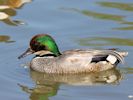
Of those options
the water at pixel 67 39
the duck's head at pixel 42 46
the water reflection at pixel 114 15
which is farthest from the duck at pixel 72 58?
the water reflection at pixel 114 15

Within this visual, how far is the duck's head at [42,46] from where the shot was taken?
36.2 ft

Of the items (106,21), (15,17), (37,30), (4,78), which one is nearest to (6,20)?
(15,17)

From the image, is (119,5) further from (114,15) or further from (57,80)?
(57,80)

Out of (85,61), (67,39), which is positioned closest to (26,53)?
(85,61)

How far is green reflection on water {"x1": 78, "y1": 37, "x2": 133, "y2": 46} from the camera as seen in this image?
1187 cm

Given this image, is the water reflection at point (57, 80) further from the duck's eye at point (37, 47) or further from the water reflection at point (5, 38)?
the water reflection at point (5, 38)

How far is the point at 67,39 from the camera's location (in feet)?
39.6

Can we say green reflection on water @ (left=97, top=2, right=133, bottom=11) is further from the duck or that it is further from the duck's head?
the duck's head

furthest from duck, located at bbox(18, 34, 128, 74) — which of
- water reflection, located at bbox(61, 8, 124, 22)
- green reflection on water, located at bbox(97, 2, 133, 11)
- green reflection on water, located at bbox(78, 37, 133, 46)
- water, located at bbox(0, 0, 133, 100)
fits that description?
green reflection on water, located at bbox(97, 2, 133, 11)

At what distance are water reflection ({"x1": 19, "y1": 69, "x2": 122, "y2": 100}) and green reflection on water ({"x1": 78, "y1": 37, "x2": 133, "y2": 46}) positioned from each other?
88 cm

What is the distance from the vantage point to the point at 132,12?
13648mm

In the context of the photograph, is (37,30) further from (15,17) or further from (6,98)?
(6,98)

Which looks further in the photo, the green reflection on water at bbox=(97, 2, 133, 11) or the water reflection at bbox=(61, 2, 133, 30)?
the green reflection on water at bbox=(97, 2, 133, 11)

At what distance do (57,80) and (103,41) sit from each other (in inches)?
64.7
